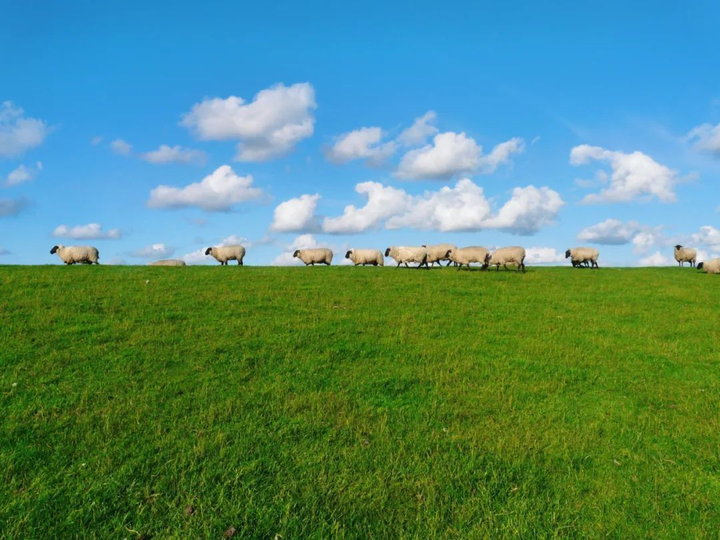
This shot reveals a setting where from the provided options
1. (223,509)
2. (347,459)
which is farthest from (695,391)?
(223,509)

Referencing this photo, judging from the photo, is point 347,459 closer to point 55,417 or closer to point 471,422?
point 471,422

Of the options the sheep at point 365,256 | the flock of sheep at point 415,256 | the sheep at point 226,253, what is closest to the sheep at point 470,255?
the flock of sheep at point 415,256

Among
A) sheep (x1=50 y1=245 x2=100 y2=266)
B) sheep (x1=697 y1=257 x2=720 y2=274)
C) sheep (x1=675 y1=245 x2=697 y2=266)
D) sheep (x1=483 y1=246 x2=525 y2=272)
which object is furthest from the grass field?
sheep (x1=675 y1=245 x2=697 y2=266)

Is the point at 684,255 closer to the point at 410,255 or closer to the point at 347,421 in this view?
the point at 410,255

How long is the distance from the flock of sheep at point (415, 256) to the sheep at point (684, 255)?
782cm

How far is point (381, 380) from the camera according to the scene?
12.1 meters

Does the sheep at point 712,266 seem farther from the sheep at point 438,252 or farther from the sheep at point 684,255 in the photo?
the sheep at point 438,252

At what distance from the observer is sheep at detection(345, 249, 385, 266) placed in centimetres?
4125

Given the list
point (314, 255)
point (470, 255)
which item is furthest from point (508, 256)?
point (314, 255)

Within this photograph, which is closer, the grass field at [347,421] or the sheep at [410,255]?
the grass field at [347,421]

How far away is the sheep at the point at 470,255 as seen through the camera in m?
34.8

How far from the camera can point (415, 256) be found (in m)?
38.4

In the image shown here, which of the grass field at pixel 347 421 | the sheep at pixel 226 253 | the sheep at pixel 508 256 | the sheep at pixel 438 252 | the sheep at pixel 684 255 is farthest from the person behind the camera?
the sheep at pixel 684 255

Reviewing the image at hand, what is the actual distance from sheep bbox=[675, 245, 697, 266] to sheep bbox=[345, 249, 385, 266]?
3335 cm
